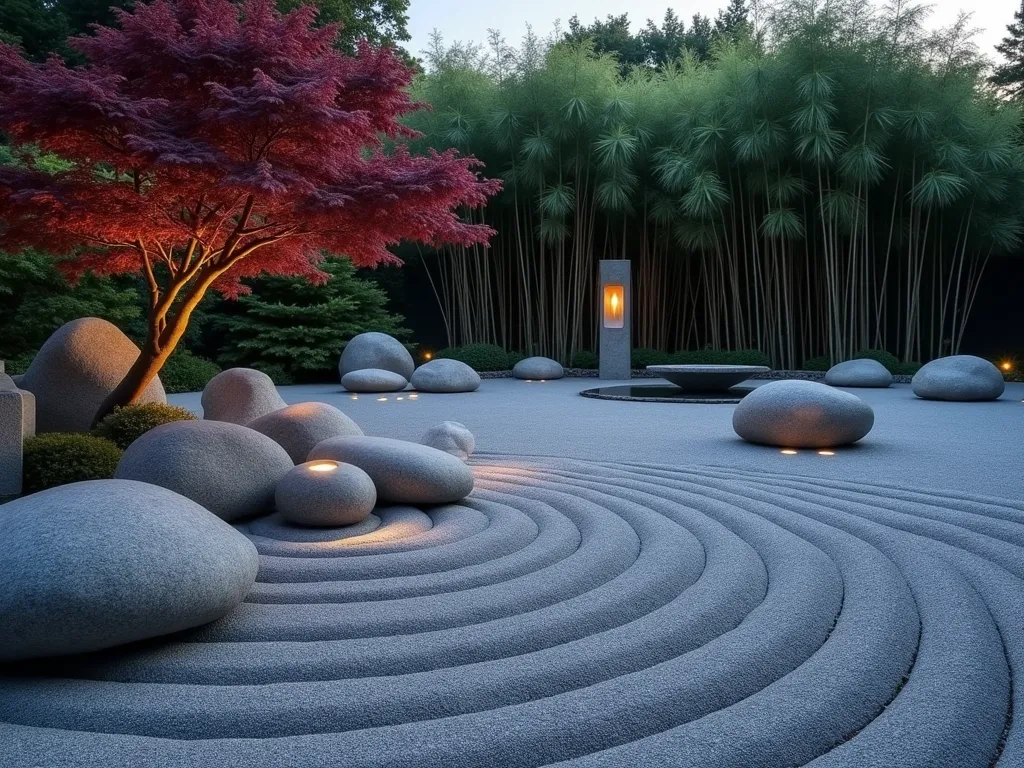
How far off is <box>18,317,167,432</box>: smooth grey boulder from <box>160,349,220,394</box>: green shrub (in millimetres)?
5684

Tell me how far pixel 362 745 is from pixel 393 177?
307 centimetres

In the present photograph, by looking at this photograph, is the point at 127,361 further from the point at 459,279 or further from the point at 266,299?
the point at 459,279

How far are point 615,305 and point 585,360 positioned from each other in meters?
1.34

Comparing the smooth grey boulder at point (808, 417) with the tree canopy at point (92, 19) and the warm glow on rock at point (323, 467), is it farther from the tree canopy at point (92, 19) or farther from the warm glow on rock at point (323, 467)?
the tree canopy at point (92, 19)

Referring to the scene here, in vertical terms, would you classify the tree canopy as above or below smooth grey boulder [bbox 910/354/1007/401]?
above

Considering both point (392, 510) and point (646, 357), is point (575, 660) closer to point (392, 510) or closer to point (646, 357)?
point (392, 510)

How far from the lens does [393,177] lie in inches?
158

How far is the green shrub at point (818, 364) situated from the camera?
1225 cm

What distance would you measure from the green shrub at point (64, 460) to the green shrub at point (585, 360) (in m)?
10.4

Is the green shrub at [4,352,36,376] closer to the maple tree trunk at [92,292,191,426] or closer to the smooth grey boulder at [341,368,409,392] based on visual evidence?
the smooth grey boulder at [341,368,409,392]

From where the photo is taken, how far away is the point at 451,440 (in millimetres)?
4707

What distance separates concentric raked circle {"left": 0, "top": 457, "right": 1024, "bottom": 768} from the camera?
4.96 ft

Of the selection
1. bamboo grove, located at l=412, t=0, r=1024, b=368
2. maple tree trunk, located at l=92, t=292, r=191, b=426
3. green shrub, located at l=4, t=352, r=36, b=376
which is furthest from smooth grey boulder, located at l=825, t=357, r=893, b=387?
green shrub, located at l=4, t=352, r=36, b=376

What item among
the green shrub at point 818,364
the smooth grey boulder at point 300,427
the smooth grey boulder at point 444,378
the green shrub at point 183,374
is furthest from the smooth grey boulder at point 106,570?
the green shrub at point 818,364
